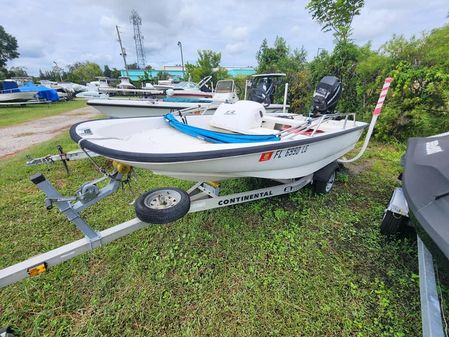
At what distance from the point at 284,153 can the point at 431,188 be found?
110cm

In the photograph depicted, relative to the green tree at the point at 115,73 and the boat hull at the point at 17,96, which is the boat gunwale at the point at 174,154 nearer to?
the boat hull at the point at 17,96

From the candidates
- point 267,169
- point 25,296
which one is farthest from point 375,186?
point 25,296

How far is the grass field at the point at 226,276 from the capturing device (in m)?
1.56

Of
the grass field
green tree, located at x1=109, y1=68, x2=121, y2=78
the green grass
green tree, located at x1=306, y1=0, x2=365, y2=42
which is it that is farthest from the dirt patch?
green tree, located at x1=109, y1=68, x2=121, y2=78

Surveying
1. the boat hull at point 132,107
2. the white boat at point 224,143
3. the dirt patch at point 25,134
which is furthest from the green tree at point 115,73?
the white boat at point 224,143

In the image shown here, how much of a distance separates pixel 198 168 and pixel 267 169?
27.8 inches

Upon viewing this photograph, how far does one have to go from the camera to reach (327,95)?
136 inches

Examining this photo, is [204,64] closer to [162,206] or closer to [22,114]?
[22,114]

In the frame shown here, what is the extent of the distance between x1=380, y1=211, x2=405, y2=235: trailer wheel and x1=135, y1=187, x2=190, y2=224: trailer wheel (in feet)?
6.50

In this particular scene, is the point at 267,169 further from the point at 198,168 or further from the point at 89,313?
the point at 89,313

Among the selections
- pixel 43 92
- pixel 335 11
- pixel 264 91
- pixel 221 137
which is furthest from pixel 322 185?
pixel 43 92

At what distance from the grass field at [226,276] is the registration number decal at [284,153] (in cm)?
82

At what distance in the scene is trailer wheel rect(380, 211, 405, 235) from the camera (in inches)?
84.4

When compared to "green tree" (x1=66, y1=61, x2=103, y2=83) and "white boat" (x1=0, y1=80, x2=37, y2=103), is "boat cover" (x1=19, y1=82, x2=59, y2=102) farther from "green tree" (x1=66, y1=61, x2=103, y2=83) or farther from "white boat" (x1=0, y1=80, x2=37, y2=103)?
"green tree" (x1=66, y1=61, x2=103, y2=83)
